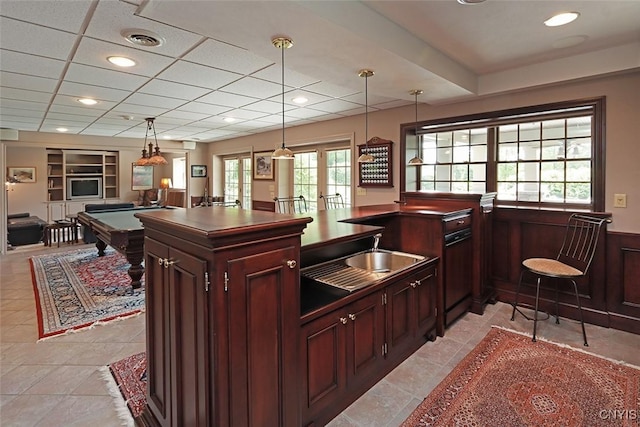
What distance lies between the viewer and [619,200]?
10.3 feet

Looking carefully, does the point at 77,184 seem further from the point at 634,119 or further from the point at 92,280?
the point at 634,119

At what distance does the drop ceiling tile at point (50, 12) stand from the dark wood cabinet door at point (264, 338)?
76.1 inches

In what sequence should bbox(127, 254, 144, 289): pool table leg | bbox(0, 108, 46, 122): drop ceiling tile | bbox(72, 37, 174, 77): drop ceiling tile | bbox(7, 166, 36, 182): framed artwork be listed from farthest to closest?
bbox(7, 166, 36, 182): framed artwork, bbox(0, 108, 46, 122): drop ceiling tile, bbox(127, 254, 144, 289): pool table leg, bbox(72, 37, 174, 77): drop ceiling tile

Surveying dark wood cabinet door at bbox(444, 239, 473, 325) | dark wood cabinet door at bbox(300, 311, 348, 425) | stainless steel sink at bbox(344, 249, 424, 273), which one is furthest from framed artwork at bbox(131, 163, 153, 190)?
dark wood cabinet door at bbox(300, 311, 348, 425)

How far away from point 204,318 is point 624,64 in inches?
149

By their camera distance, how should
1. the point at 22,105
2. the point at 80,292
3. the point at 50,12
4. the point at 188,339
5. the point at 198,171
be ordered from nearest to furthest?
the point at 188,339 < the point at 50,12 < the point at 80,292 < the point at 22,105 < the point at 198,171

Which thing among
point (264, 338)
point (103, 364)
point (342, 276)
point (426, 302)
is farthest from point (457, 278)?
point (103, 364)

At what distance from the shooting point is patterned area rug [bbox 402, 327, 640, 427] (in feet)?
6.44

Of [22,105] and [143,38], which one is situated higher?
[22,105]

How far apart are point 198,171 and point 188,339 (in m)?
8.01

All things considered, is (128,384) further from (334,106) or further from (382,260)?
(334,106)

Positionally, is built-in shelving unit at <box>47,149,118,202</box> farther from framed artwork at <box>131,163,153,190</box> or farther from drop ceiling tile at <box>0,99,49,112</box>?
drop ceiling tile at <box>0,99,49,112</box>

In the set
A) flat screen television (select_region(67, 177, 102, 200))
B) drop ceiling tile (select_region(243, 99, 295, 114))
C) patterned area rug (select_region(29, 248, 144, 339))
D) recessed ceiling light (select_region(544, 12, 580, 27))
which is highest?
drop ceiling tile (select_region(243, 99, 295, 114))

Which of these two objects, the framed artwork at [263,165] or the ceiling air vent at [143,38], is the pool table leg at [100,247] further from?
the ceiling air vent at [143,38]
